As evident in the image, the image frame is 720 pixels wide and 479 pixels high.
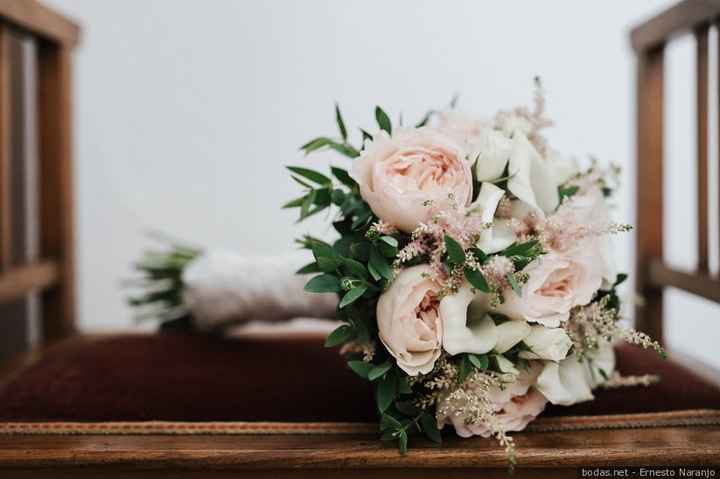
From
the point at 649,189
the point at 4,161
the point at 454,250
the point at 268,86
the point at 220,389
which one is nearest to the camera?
the point at 454,250

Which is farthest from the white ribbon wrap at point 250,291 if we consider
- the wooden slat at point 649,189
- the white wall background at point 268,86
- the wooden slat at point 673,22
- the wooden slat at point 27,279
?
the white wall background at point 268,86

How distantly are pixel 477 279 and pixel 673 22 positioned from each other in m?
0.75

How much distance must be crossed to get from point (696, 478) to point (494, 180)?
1.24 ft

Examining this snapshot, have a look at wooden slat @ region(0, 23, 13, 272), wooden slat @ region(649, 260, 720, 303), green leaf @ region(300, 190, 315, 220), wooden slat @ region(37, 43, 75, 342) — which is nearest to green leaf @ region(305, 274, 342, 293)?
green leaf @ region(300, 190, 315, 220)

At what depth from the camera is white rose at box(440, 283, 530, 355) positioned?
67 cm

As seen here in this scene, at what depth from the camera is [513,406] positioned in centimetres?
75

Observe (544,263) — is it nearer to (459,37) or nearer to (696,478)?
(696,478)

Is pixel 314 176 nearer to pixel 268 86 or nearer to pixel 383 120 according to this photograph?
pixel 383 120

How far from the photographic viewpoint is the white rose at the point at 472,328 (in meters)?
0.67

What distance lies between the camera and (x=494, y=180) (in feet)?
2.42

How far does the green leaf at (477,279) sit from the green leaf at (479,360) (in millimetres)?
68

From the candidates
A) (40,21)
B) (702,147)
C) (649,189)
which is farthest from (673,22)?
(40,21)

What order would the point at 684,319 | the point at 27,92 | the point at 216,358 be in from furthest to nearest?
the point at 684,319, the point at 27,92, the point at 216,358

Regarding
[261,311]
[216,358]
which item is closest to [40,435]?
[216,358]
